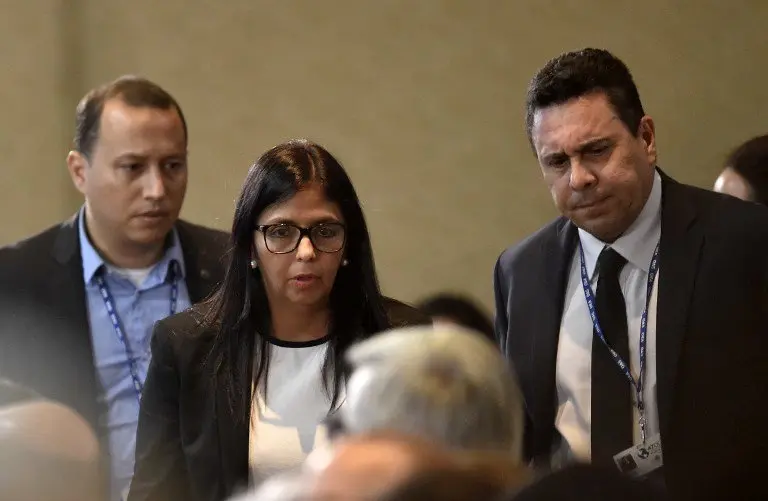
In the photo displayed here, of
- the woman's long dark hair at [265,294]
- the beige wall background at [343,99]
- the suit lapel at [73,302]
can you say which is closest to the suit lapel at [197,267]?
the suit lapel at [73,302]

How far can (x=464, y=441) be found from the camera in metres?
1.11

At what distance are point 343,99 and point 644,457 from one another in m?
2.81

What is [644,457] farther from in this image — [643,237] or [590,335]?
[643,237]

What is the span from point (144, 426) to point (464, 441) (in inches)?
66.3

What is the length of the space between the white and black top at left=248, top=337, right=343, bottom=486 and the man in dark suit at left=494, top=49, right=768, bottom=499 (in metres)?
0.53

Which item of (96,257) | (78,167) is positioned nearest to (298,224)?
(96,257)

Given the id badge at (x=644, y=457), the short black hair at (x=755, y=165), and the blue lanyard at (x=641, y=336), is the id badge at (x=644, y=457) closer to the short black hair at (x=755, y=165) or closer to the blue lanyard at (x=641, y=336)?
the blue lanyard at (x=641, y=336)

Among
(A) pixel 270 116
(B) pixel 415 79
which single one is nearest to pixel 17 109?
(A) pixel 270 116

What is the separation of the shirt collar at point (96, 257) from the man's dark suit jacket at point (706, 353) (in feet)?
3.90

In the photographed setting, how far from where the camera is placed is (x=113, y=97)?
346cm

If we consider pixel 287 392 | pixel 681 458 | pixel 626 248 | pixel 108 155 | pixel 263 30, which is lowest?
pixel 681 458

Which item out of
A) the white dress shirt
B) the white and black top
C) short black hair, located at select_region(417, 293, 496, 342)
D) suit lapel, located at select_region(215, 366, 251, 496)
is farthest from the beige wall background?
suit lapel, located at select_region(215, 366, 251, 496)

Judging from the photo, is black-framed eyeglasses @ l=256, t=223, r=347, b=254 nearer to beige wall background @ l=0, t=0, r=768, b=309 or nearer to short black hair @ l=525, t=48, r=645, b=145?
short black hair @ l=525, t=48, r=645, b=145

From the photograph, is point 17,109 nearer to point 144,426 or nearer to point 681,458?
point 144,426
